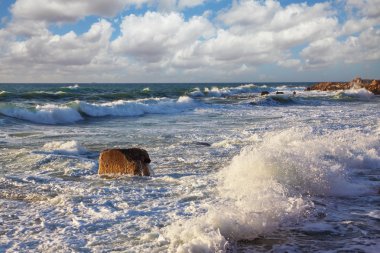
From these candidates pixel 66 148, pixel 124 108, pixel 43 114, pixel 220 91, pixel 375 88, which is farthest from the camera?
pixel 220 91

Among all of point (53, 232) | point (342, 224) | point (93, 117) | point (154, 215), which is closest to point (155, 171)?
point (154, 215)

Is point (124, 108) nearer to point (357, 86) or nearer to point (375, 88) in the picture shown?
point (375, 88)

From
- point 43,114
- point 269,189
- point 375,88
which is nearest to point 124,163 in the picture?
point 269,189


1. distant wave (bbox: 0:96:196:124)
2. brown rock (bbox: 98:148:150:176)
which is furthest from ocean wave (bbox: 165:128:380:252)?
distant wave (bbox: 0:96:196:124)

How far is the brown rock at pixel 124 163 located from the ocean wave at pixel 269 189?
4.68 ft

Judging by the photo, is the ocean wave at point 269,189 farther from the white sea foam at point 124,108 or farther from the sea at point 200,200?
the white sea foam at point 124,108

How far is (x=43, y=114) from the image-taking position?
21.4 meters

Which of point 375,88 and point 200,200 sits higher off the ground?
point 375,88

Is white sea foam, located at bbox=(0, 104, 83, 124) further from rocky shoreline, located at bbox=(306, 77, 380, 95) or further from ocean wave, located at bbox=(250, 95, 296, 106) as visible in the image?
rocky shoreline, located at bbox=(306, 77, 380, 95)

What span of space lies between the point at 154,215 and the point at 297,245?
1.86 meters

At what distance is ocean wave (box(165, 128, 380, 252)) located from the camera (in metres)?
4.52

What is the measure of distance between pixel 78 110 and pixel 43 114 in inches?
132

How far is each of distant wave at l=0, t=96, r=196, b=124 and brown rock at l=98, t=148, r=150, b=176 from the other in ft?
46.0

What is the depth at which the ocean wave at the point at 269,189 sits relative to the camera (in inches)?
178
